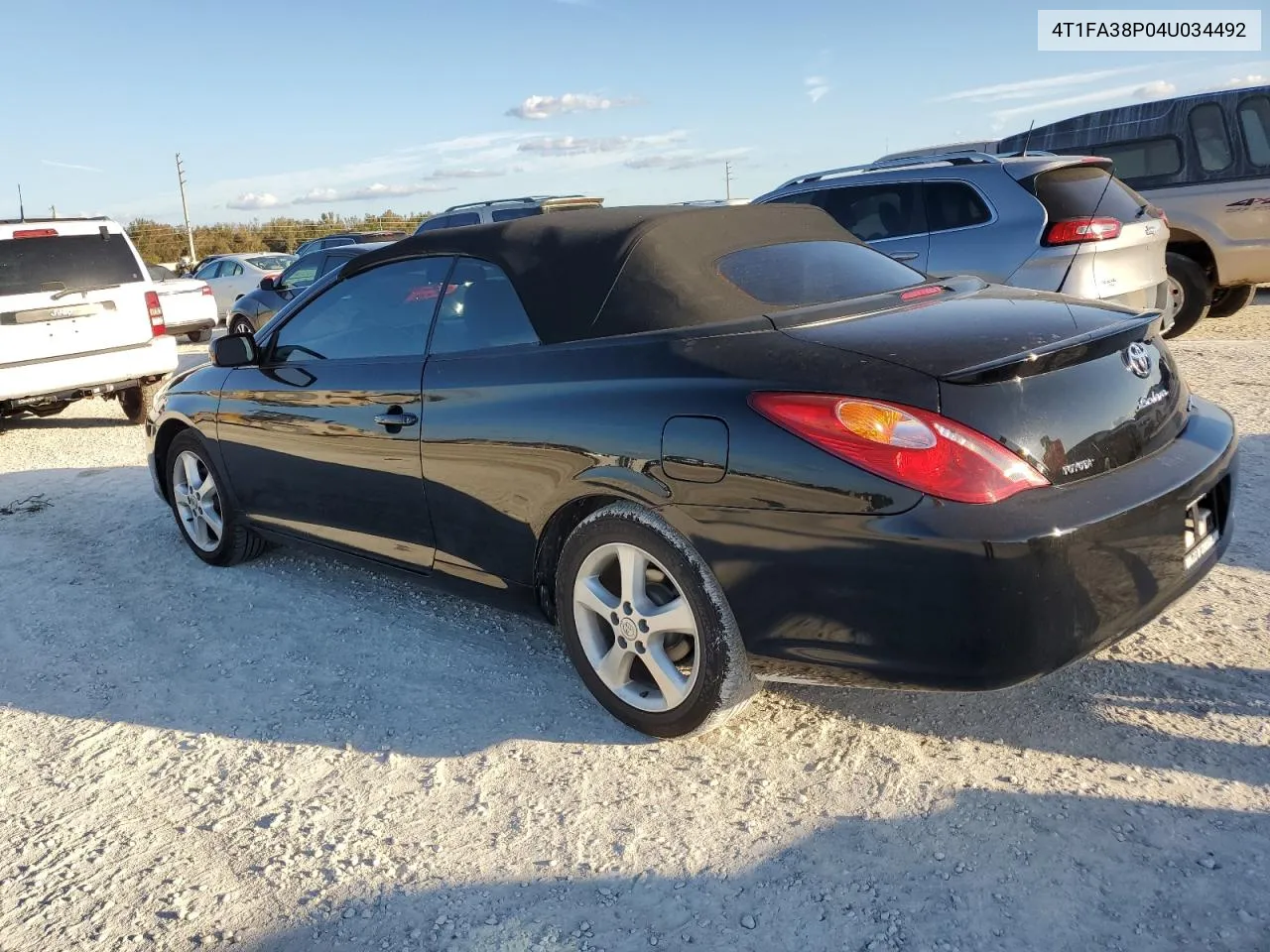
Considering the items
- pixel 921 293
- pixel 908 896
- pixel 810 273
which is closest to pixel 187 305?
pixel 810 273

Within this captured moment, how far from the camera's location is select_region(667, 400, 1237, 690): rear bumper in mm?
2410

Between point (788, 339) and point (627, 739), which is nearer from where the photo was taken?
point (788, 339)

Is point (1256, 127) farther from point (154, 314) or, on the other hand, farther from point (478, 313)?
point (154, 314)

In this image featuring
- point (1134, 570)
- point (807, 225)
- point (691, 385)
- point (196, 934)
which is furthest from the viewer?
point (807, 225)

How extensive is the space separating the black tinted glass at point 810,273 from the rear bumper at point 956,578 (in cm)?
91

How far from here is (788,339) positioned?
2.83 meters

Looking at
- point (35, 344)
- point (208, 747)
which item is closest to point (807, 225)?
point (208, 747)

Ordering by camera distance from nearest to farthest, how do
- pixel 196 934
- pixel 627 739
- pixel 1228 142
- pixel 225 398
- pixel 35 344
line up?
pixel 196 934 → pixel 627 739 → pixel 225 398 → pixel 35 344 → pixel 1228 142

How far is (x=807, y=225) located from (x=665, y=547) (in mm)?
1557

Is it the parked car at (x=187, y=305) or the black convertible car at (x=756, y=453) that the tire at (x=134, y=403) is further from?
the black convertible car at (x=756, y=453)

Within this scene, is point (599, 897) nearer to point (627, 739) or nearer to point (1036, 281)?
point (627, 739)

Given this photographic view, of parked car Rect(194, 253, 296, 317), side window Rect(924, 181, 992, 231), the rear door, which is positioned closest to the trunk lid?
side window Rect(924, 181, 992, 231)

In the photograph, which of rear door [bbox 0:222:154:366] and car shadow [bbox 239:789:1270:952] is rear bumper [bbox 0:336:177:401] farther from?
car shadow [bbox 239:789:1270:952]

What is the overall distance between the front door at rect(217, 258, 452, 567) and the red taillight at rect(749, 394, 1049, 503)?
5.45 ft
